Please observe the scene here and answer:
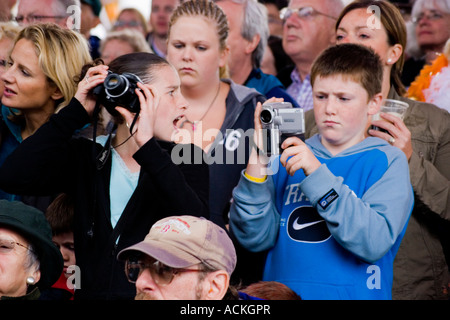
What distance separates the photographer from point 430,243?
12.0 ft

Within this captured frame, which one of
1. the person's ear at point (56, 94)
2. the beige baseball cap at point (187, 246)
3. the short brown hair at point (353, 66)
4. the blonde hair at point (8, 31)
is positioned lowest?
the beige baseball cap at point (187, 246)

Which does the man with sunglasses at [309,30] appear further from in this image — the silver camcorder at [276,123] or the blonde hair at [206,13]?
the silver camcorder at [276,123]

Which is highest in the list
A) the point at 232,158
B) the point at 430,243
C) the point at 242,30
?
the point at 242,30

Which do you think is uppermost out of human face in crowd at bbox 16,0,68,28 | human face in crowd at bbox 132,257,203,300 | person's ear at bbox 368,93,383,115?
human face in crowd at bbox 16,0,68,28

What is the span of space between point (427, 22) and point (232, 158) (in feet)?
7.27

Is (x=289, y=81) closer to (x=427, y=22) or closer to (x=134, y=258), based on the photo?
(x=427, y=22)

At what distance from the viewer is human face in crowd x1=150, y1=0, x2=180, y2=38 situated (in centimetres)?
625

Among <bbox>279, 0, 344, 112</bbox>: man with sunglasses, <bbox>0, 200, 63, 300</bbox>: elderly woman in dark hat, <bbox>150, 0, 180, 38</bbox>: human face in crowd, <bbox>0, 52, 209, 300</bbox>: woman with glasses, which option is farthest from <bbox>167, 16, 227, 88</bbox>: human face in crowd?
<bbox>150, 0, 180, 38</bbox>: human face in crowd

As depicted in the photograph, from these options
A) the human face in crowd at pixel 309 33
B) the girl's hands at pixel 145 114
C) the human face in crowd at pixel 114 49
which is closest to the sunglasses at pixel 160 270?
the girl's hands at pixel 145 114

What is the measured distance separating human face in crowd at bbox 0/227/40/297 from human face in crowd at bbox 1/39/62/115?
Result: 0.92 meters

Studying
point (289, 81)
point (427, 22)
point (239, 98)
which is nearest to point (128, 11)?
point (289, 81)

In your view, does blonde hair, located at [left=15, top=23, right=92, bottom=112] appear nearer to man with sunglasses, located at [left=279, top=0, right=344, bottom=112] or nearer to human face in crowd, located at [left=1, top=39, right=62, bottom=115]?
human face in crowd, located at [left=1, top=39, right=62, bottom=115]

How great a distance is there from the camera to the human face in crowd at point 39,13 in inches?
185

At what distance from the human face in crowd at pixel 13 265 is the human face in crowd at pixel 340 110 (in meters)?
1.28
